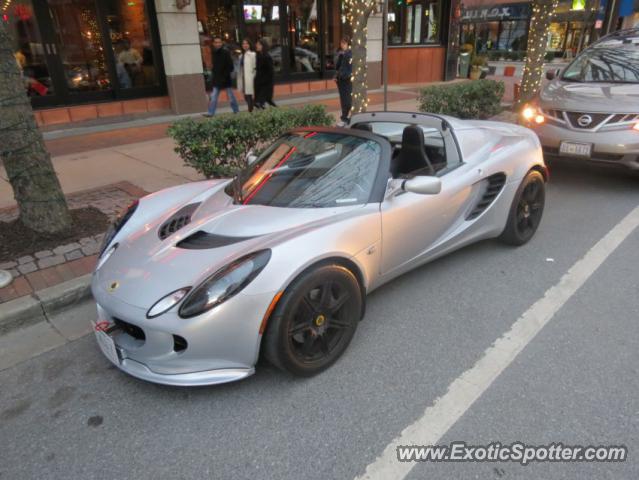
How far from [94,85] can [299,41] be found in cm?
601

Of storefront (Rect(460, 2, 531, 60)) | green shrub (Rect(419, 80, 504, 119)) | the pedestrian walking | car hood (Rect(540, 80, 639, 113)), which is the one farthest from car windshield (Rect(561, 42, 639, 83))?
storefront (Rect(460, 2, 531, 60))

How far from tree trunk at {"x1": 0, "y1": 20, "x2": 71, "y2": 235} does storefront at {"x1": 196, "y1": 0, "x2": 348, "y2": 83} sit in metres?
8.48

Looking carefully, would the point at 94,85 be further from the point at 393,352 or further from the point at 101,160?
the point at 393,352

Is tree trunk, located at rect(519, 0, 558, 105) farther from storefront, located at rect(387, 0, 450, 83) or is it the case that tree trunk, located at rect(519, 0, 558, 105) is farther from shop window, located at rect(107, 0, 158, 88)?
shop window, located at rect(107, 0, 158, 88)

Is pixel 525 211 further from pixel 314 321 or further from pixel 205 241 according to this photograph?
pixel 205 241

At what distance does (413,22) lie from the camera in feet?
58.0

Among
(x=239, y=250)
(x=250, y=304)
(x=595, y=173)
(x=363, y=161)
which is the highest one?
(x=363, y=161)

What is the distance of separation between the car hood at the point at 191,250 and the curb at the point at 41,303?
2.75ft

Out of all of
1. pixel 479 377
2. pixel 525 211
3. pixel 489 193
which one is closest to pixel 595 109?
pixel 525 211

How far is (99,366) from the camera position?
9.52 feet

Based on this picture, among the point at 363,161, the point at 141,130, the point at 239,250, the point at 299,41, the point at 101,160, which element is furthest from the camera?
the point at 299,41

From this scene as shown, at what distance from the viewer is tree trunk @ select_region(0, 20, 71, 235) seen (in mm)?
3922

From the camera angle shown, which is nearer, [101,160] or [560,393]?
[560,393]

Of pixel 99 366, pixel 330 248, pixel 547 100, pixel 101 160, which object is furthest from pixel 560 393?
pixel 101 160
